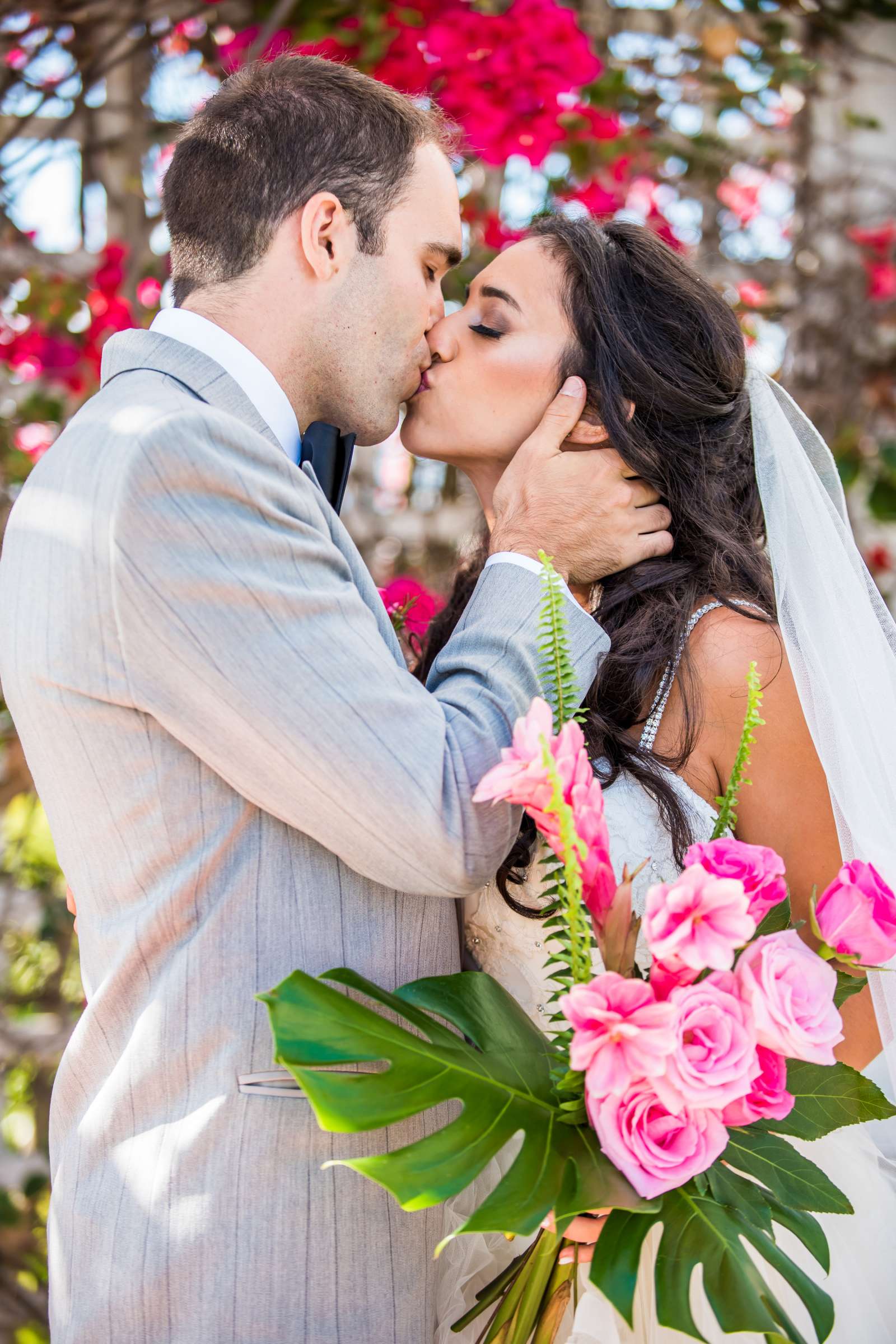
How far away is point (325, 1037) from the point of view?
3.84 feet

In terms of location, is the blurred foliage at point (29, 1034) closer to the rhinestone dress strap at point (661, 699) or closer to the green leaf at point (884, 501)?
the rhinestone dress strap at point (661, 699)

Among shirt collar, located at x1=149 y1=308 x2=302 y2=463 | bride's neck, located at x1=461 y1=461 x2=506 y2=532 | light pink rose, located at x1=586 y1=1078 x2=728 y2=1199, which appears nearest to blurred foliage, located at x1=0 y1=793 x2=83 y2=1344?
bride's neck, located at x1=461 y1=461 x2=506 y2=532

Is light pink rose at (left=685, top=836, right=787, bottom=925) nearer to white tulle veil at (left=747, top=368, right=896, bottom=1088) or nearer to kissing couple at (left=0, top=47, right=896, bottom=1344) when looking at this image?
kissing couple at (left=0, top=47, right=896, bottom=1344)

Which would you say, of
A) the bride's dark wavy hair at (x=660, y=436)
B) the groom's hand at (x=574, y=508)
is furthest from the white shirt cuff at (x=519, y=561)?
the bride's dark wavy hair at (x=660, y=436)

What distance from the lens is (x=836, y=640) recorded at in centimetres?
180

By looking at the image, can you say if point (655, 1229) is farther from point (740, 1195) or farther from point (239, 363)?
point (239, 363)

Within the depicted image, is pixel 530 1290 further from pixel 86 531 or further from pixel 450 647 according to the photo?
pixel 86 531

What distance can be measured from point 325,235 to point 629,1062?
4.05ft

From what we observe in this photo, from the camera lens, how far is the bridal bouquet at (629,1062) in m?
1.11

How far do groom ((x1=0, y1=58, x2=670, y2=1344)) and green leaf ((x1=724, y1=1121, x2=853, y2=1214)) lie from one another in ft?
1.32

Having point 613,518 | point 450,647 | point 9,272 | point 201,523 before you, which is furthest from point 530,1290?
point 9,272

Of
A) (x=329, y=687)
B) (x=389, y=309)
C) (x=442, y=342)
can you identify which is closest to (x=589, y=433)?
(x=442, y=342)

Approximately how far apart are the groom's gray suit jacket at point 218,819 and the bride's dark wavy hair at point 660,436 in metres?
0.52

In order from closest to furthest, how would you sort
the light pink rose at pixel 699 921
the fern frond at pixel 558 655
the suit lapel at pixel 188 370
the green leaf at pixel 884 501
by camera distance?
the light pink rose at pixel 699 921, the fern frond at pixel 558 655, the suit lapel at pixel 188 370, the green leaf at pixel 884 501
